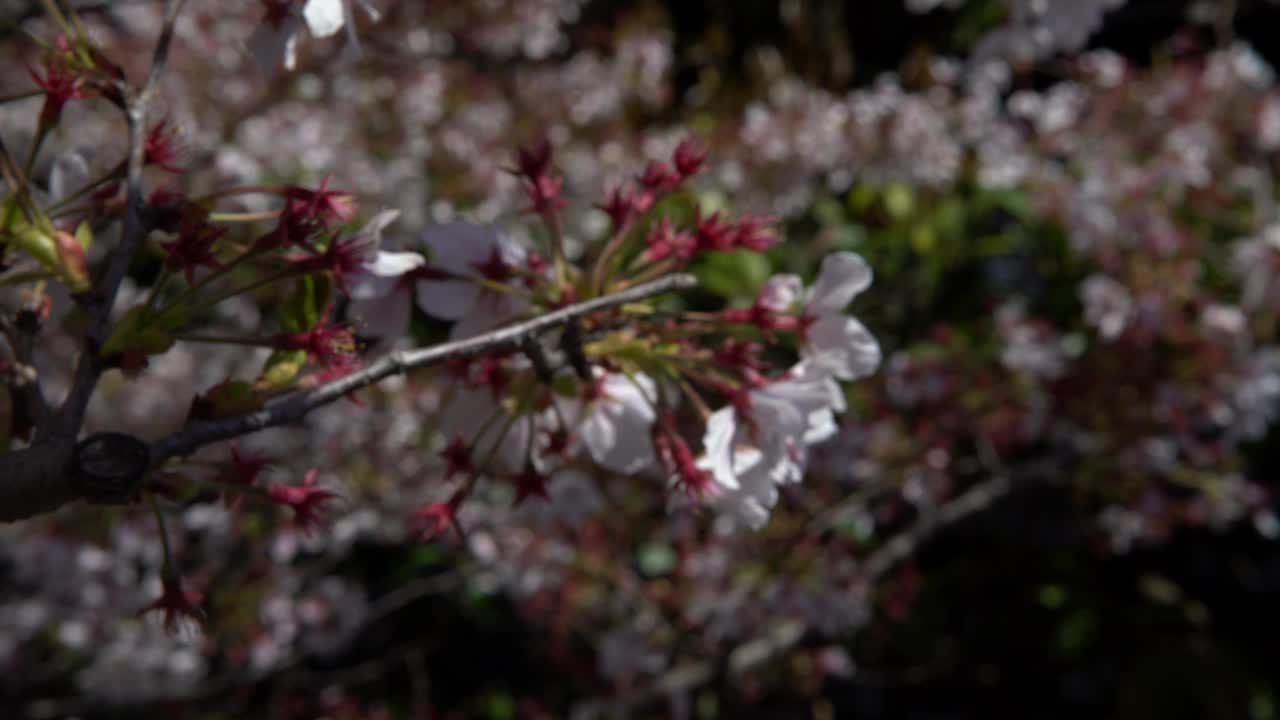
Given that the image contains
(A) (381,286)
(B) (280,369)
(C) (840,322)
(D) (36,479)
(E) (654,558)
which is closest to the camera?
(D) (36,479)

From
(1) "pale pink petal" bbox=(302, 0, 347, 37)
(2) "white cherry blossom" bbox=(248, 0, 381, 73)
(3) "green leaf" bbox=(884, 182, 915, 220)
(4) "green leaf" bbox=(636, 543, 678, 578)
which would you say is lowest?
(4) "green leaf" bbox=(636, 543, 678, 578)

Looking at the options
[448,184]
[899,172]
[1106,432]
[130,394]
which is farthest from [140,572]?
[1106,432]

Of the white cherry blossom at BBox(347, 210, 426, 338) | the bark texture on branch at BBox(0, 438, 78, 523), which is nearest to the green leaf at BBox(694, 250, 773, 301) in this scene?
the white cherry blossom at BBox(347, 210, 426, 338)

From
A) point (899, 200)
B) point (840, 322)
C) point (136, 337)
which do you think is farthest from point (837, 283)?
point (899, 200)

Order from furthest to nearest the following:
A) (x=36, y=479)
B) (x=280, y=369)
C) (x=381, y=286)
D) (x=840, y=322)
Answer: (x=840, y=322), (x=381, y=286), (x=280, y=369), (x=36, y=479)

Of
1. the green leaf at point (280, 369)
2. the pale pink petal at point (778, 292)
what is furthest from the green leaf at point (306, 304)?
the pale pink petal at point (778, 292)

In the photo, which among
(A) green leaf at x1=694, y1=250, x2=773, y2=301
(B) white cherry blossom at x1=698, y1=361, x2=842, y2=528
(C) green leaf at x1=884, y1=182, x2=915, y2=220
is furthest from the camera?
(C) green leaf at x1=884, y1=182, x2=915, y2=220

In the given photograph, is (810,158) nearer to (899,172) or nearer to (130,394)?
(899,172)

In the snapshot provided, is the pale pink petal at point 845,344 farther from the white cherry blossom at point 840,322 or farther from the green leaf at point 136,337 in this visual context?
the green leaf at point 136,337

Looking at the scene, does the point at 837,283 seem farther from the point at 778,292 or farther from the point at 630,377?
the point at 630,377

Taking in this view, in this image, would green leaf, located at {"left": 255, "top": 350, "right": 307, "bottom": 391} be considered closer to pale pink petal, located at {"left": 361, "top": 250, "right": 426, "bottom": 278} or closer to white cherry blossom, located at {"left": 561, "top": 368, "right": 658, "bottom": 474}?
pale pink petal, located at {"left": 361, "top": 250, "right": 426, "bottom": 278}
